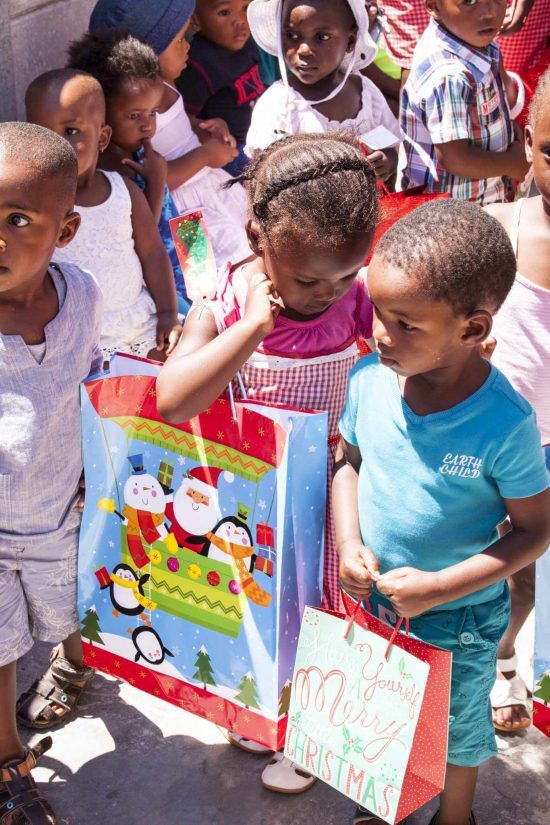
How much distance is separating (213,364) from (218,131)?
226 cm

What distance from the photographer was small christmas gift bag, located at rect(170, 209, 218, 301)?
91.9 inches

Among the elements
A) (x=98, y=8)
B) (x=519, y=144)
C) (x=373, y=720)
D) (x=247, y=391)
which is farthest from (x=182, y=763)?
(x=98, y=8)

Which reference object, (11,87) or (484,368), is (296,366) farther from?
(11,87)

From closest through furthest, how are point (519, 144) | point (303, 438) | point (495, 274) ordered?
point (495, 274) < point (303, 438) < point (519, 144)

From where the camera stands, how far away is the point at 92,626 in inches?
95.5

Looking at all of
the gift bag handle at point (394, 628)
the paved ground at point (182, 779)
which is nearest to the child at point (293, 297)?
the gift bag handle at point (394, 628)

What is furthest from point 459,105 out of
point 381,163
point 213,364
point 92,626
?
point 92,626

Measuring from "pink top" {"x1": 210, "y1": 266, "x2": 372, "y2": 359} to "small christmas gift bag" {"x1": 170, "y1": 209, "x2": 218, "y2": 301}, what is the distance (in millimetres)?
75

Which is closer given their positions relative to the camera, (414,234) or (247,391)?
(414,234)

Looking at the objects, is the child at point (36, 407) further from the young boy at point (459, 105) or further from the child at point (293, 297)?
the young boy at point (459, 105)

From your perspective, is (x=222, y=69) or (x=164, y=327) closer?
(x=164, y=327)

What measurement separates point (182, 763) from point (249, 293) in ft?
4.21

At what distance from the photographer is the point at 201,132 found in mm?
4031

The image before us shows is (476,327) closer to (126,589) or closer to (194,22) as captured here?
(126,589)
